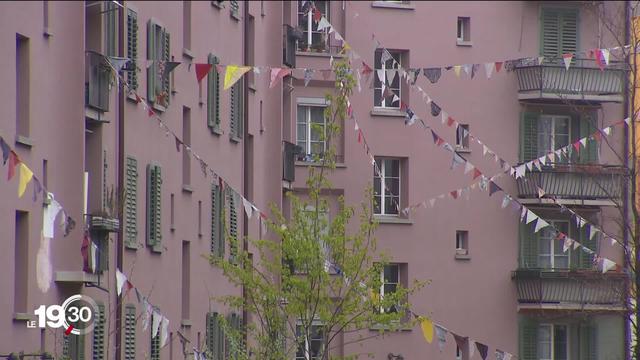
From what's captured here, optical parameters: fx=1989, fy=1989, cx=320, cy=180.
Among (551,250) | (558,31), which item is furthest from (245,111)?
(551,250)

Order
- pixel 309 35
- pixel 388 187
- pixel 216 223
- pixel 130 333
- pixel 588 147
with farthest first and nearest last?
pixel 588 147, pixel 388 187, pixel 309 35, pixel 216 223, pixel 130 333

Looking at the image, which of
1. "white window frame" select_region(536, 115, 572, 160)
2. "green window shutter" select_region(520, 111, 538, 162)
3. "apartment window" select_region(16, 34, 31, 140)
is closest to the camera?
"apartment window" select_region(16, 34, 31, 140)

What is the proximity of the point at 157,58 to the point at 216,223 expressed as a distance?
22.6 ft

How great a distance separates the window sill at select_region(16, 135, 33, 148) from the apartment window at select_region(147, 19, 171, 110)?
6.79 m

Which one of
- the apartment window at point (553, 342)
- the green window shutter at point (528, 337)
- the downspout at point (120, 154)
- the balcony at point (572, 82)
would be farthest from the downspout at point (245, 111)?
the apartment window at point (553, 342)

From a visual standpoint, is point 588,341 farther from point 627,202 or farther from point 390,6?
point 390,6

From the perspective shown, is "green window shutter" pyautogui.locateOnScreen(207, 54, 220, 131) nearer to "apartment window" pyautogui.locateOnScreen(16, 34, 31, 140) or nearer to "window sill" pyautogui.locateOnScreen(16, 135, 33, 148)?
"apartment window" pyautogui.locateOnScreen(16, 34, 31, 140)

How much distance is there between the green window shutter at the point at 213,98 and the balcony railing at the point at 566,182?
13.9 metres

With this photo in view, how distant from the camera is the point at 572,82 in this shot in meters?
56.3

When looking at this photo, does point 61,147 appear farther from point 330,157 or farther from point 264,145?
point 264,145

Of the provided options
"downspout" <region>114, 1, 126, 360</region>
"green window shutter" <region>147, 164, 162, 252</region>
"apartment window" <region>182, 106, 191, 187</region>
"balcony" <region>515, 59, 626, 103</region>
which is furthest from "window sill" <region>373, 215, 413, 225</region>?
"downspout" <region>114, 1, 126, 360</region>

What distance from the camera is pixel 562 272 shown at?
56.1 m

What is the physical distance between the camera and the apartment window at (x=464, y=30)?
5650cm

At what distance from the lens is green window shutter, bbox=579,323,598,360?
57125 mm
